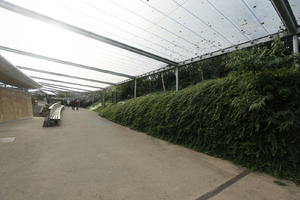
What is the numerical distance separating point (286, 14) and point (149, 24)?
3064 millimetres

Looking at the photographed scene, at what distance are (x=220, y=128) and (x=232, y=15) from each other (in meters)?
2.70

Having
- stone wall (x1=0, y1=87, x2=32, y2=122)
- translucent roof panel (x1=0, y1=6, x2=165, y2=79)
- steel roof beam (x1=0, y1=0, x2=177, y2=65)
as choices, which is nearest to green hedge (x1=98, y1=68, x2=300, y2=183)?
steel roof beam (x1=0, y1=0, x2=177, y2=65)

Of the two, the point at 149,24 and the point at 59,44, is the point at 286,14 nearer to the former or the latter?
the point at 149,24

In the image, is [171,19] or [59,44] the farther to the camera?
[59,44]

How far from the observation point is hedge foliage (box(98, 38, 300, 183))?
7.42 ft

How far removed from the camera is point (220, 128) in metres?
3.08

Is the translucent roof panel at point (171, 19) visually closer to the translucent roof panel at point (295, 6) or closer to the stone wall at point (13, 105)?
the translucent roof panel at point (295, 6)

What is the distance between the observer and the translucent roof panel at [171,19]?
3.01 metres

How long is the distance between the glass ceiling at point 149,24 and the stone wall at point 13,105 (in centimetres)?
354

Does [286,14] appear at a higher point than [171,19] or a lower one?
lower

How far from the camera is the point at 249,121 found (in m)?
2.66

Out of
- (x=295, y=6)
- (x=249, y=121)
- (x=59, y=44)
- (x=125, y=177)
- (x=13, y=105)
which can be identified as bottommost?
(x=125, y=177)

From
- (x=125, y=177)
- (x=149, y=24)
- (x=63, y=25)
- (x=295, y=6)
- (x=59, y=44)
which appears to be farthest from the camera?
(x=59, y=44)

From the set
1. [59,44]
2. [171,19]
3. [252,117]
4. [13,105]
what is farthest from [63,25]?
[13,105]
